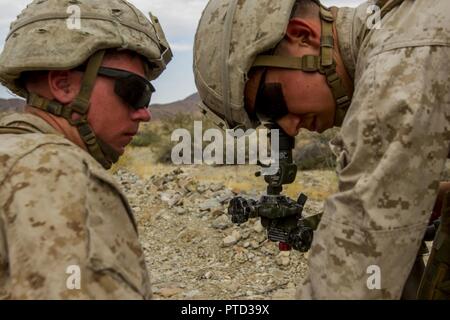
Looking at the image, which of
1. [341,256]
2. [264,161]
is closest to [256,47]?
[341,256]

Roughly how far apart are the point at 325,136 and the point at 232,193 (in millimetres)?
8559

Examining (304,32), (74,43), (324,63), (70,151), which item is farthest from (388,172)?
(74,43)

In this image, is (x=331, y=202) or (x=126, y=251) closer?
(x=126, y=251)

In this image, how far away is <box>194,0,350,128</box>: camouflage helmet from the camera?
8.71ft

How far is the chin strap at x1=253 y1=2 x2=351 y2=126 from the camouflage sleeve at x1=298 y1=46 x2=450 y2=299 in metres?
0.52

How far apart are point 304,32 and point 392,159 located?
0.92 metres

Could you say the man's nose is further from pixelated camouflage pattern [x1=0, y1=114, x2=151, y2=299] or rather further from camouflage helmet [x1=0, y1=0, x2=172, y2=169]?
pixelated camouflage pattern [x1=0, y1=114, x2=151, y2=299]

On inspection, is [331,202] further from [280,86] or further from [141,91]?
[141,91]

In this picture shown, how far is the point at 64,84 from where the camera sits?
101 inches

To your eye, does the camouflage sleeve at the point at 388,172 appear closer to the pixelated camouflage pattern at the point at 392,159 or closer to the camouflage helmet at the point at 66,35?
the pixelated camouflage pattern at the point at 392,159

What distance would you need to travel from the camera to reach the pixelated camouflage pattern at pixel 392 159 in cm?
204

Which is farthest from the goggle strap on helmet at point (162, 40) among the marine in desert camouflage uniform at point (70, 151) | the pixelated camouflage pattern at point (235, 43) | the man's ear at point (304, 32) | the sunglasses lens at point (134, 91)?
the man's ear at point (304, 32)

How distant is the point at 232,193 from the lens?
1010cm

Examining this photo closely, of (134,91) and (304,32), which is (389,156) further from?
(134,91)
